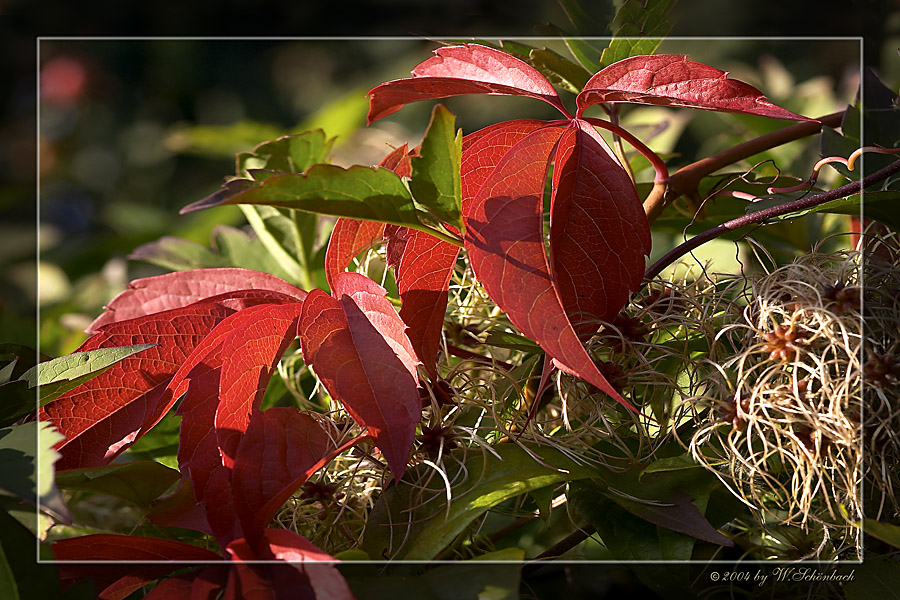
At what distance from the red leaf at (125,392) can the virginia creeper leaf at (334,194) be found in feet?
0.28

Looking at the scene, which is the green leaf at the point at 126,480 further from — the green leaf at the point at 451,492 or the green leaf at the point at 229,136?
the green leaf at the point at 229,136

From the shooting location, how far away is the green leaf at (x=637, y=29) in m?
0.36

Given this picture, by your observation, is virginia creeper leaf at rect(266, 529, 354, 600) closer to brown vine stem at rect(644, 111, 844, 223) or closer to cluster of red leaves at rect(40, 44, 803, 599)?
cluster of red leaves at rect(40, 44, 803, 599)

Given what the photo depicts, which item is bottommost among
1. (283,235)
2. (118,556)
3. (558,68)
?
(118,556)

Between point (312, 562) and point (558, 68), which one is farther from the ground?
point (558, 68)

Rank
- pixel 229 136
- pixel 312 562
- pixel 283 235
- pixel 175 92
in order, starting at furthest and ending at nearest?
pixel 175 92, pixel 229 136, pixel 283 235, pixel 312 562

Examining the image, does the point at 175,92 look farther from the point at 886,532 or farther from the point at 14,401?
the point at 886,532

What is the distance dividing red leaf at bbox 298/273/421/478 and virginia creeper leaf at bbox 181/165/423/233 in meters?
0.03

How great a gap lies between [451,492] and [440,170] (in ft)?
0.41

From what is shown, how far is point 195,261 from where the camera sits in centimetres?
54

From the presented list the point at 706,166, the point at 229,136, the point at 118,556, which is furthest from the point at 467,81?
the point at 229,136

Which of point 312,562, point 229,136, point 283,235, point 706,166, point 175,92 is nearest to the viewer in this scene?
point 312,562

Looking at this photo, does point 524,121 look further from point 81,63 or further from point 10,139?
point 81,63

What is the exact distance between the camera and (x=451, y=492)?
0.94 feet
